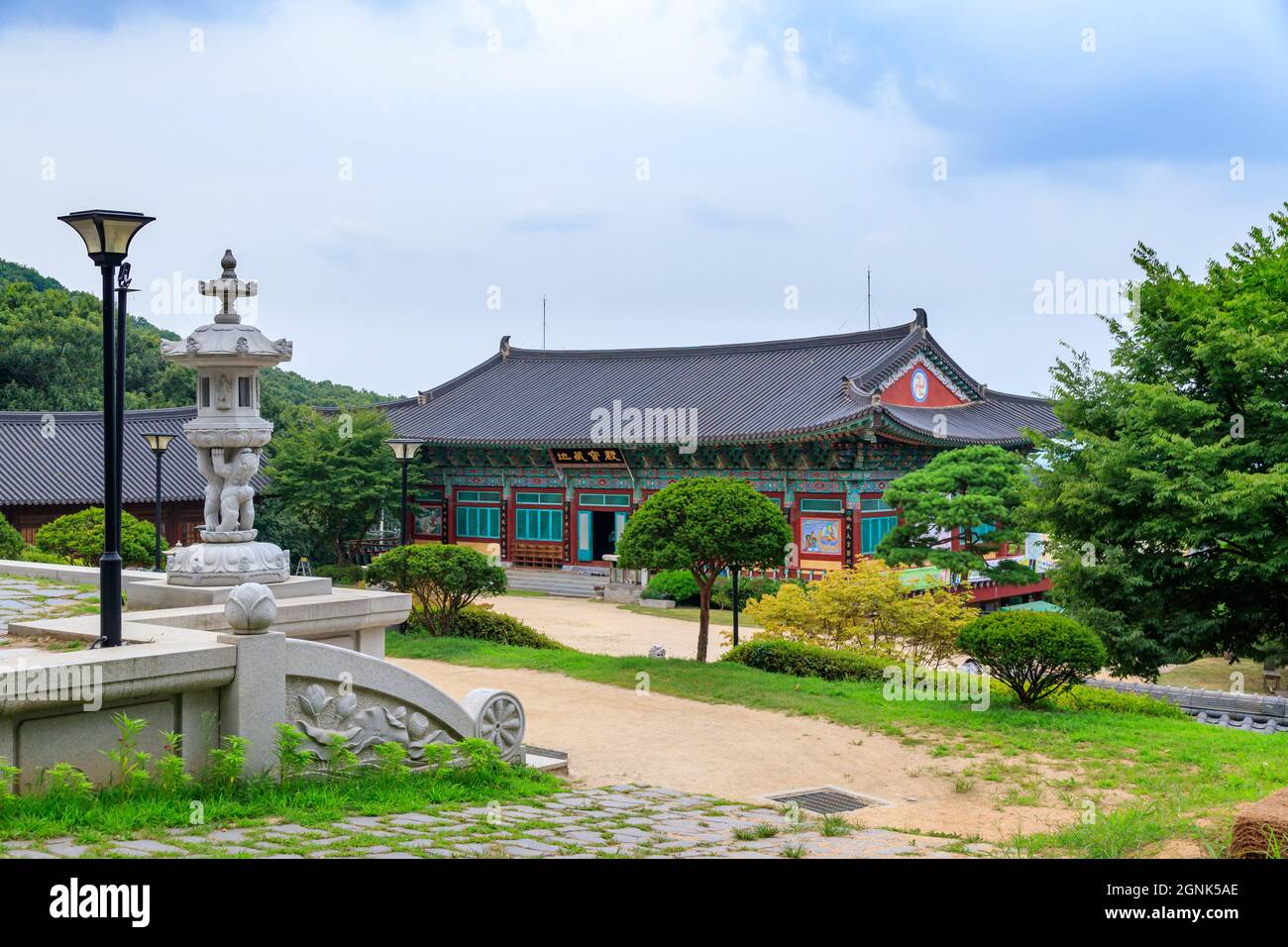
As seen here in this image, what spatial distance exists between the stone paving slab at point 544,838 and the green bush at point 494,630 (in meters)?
11.9

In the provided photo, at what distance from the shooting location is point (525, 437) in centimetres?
3759

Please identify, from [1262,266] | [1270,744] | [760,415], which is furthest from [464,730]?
[760,415]

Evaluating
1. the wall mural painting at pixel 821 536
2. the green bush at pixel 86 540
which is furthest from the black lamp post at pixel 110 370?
the wall mural painting at pixel 821 536

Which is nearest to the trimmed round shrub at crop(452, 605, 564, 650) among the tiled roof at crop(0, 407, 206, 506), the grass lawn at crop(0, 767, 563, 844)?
the grass lawn at crop(0, 767, 563, 844)

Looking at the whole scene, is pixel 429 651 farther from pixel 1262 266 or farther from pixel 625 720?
pixel 1262 266

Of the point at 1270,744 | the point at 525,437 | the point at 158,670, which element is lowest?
the point at 1270,744

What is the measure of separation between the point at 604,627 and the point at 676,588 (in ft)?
15.9

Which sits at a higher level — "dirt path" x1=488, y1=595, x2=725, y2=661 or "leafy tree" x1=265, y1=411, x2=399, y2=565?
"leafy tree" x1=265, y1=411, x2=399, y2=565

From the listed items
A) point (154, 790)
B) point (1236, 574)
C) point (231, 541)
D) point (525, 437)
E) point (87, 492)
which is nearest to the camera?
point (154, 790)

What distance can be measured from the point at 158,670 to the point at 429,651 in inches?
466

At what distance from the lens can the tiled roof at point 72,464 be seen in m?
32.3

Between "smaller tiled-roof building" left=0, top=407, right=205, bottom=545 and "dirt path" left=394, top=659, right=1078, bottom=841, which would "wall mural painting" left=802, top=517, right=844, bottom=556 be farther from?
"dirt path" left=394, top=659, right=1078, bottom=841

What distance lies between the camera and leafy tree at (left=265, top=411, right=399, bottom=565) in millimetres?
34906

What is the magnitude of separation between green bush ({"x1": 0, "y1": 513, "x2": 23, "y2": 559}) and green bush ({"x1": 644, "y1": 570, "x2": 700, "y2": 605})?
1561 centimetres
